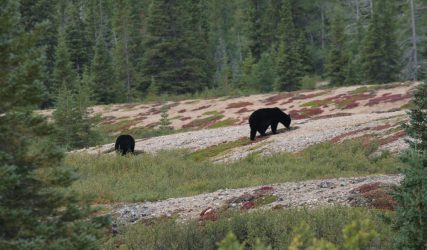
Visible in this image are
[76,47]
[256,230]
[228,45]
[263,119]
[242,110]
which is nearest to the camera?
[256,230]

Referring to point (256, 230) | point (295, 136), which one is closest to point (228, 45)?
point (295, 136)

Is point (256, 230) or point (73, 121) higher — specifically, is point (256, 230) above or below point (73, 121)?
above

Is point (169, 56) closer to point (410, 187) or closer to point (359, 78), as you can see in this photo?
point (359, 78)

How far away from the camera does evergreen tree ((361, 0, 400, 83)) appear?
55.5 meters

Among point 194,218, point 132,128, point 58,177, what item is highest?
point 58,177

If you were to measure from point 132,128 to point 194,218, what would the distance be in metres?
34.8

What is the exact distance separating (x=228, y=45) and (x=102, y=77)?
36.7m

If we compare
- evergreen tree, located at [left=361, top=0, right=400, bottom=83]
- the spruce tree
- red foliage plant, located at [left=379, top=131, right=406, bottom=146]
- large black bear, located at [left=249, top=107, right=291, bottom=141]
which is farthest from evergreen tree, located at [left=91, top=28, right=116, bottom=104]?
the spruce tree

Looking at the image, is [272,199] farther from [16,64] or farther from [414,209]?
[16,64]

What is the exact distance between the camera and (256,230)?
10094 millimetres

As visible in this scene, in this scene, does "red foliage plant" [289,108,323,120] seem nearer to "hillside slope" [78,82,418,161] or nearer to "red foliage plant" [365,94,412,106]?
"hillside slope" [78,82,418,161]

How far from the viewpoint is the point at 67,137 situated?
35.0m

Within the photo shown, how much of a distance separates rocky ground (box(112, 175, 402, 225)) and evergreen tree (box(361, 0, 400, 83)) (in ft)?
138

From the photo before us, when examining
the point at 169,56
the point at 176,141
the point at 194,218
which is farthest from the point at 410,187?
the point at 169,56
